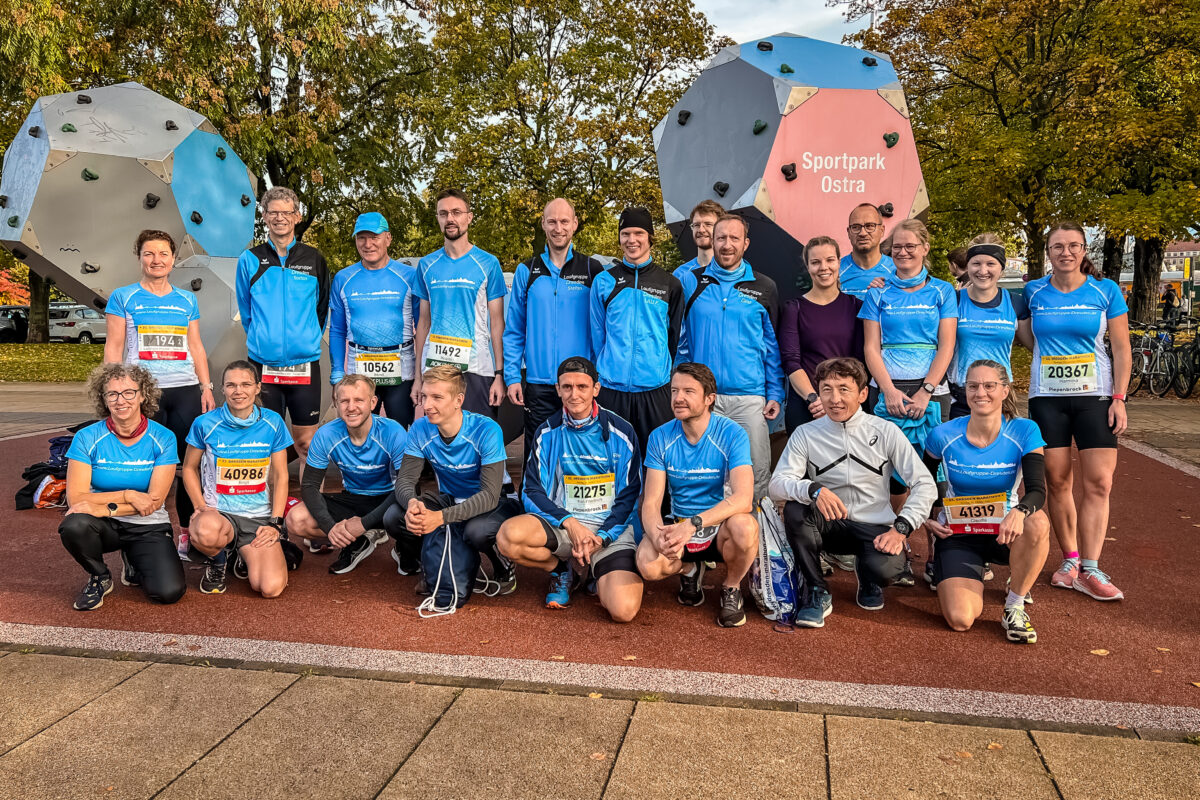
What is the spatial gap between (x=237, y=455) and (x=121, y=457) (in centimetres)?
56

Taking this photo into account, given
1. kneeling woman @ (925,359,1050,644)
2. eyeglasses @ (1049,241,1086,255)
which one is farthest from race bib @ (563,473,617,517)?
eyeglasses @ (1049,241,1086,255)

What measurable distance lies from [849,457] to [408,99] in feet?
60.8

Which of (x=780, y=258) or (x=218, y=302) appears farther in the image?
(x=218, y=302)

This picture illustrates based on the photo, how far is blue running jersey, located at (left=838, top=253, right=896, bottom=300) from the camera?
5.05m

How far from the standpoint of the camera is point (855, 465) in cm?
431

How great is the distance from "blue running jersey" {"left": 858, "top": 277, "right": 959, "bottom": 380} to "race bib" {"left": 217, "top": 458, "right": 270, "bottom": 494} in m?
3.44

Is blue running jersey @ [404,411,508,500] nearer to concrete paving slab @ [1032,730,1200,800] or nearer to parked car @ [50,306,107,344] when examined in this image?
concrete paving slab @ [1032,730,1200,800]

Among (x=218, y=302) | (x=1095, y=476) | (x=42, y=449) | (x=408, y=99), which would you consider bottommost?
(x=42, y=449)

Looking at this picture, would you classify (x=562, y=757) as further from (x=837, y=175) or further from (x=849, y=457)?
(x=837, y=175)

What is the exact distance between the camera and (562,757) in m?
2.90

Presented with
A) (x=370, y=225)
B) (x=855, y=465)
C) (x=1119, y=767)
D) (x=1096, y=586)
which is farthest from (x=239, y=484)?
(x=1096, y=586)

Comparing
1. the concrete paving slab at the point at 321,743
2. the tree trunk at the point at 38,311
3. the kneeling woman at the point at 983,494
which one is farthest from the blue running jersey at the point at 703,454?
the tree trunk at the point at 38,311

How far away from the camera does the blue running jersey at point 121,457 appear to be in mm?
4523

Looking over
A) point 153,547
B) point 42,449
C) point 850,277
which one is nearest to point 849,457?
point 850,277
